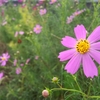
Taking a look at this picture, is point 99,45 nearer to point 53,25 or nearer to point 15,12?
point 53,25

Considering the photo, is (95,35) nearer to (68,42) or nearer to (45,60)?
(68,42)

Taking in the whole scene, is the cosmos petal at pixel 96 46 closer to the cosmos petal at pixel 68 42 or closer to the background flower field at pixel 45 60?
the cosmos petal at pixel 68 42

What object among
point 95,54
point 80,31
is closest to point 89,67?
point 95,54

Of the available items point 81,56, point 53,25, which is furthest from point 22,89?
point 81,56

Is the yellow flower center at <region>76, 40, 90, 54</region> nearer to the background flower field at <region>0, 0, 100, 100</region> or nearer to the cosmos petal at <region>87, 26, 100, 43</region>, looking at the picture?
the cosmos petal at <region>87, 26, 100, 43</region>

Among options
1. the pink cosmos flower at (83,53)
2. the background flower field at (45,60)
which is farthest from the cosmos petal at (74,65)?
the background flower field at (45,60)

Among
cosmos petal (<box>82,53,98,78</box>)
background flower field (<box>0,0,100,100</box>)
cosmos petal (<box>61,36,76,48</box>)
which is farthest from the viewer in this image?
background flower field (<box>0,0,100,100</box>)

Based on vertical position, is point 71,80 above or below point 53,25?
below

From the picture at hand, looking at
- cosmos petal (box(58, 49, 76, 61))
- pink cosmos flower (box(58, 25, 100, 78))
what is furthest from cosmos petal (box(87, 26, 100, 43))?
cosmos petal (box(58, 49, 76, 61))
